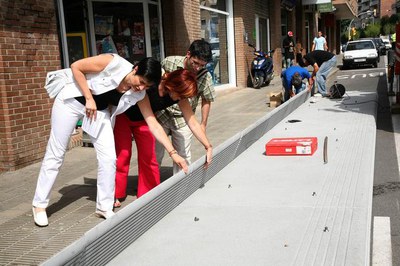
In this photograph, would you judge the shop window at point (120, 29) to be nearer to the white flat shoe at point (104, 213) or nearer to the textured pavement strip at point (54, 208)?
the textured pavement strip at point (54, 208)

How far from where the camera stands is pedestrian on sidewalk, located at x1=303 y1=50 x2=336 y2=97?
34.8 feet

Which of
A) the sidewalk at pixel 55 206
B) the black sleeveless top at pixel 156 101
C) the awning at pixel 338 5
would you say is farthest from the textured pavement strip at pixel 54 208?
the awning at pixel 338 5

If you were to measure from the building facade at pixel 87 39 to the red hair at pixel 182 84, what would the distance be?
352cm

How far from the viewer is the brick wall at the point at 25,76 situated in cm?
632

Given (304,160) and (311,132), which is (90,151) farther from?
(304,160)

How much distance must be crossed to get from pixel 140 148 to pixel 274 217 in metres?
2.25

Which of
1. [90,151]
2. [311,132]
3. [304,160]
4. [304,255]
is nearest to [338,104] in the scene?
[311,132]

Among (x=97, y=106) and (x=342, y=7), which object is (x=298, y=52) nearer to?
(x=97, y=106)

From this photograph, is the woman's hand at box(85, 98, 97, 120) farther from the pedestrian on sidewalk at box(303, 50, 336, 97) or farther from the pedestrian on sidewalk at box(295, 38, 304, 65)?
the pedestrian on sidewalk at box(295, 38, 304, 65)

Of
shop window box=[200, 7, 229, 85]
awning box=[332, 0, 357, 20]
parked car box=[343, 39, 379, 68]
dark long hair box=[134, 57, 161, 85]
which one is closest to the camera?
dark long hair box=[134, 57, 161, 85]

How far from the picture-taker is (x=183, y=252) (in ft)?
7.33

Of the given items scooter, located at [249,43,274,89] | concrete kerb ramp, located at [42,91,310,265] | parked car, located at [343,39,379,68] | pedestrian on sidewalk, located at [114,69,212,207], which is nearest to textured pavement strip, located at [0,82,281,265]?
pedestrian on sidewalk, located at [114,69,212,207]

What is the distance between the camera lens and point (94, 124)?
392cm

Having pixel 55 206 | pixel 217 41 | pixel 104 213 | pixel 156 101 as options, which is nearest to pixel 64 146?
pixel 104 213
